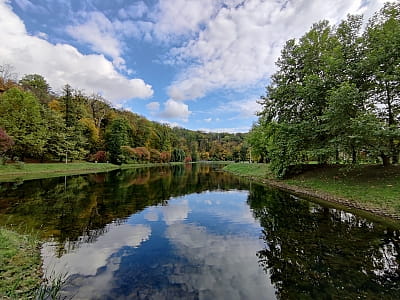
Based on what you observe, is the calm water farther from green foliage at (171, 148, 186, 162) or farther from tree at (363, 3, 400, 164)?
green foliage at (171, 148, 186, 162)

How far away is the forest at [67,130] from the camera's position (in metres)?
31.7

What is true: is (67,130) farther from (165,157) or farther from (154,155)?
(165,157)

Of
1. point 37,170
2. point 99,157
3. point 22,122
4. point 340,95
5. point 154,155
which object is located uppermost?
point 22,122

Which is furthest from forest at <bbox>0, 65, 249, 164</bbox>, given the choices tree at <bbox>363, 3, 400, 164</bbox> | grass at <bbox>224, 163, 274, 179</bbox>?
tree at <bbox>363, 3, 400, 164</bbox>

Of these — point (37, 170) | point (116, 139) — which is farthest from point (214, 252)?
point (116, 139)

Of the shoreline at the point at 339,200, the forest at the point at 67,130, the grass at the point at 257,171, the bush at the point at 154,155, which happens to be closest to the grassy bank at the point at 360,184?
the shoreline at the point at 339,200

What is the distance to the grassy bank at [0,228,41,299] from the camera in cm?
390

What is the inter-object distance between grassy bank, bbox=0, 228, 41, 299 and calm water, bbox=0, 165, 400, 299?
33cm

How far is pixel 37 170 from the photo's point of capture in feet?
102

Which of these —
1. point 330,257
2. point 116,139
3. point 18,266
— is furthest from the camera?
point 116,139

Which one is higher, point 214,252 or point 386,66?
point 386,66

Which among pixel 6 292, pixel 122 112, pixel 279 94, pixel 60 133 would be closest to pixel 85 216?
pixel 6 292

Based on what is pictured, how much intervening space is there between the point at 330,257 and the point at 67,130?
45.2 m

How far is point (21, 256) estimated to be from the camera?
17.2 ft
